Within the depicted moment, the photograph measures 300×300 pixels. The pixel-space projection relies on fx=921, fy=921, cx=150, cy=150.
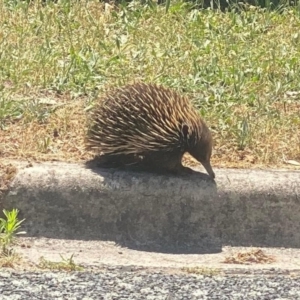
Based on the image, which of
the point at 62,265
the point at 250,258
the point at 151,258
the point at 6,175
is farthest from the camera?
the point at 6,175

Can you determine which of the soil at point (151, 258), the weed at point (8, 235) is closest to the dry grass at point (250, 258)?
the soil at point (151, 258)

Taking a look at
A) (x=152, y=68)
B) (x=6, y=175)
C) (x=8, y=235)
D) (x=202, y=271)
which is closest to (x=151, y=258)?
(x=202, y=271)

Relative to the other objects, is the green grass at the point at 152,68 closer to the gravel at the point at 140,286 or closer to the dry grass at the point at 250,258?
the dry grass at the point at 250,258

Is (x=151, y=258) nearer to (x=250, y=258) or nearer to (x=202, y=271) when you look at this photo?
(x=202, y=271)

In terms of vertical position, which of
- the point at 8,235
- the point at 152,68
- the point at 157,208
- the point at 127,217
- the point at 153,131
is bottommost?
the point at 8,235

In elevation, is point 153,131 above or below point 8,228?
above

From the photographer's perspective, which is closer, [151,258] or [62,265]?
[62,265]

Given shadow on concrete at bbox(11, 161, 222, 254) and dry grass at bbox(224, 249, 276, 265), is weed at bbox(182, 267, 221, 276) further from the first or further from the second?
shadow on concrete at bbox(11, 161, 222, 254)

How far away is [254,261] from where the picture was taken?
6707 mm

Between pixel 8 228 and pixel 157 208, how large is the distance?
1.15 metres

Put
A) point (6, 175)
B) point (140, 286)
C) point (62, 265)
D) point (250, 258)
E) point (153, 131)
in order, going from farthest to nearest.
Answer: point (153, 131) < point (6, 175) < point (250, 258) < point (62, 265) < point (140, 286)

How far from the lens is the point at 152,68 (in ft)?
29.3

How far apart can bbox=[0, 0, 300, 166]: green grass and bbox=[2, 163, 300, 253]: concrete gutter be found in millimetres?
613

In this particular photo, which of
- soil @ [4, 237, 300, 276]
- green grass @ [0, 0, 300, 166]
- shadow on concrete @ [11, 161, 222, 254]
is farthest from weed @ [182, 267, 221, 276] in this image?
green grass @ [0, 0, 300, 166]
